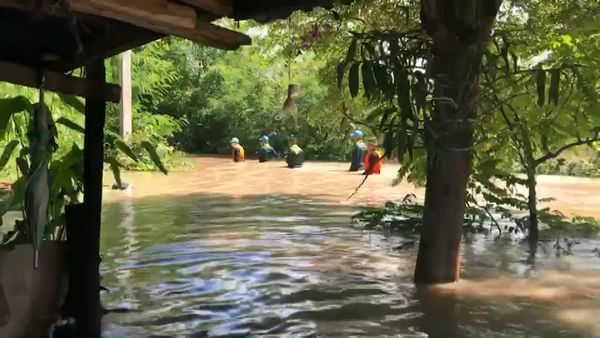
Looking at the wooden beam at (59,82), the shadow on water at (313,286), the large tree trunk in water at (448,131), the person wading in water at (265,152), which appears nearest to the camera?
the wooden beam at (59,82)

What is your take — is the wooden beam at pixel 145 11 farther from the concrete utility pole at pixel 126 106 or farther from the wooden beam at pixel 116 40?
the concrete utility pole at pixel 126 106

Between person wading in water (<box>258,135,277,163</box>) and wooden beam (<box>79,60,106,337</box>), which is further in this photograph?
person wading in water (<box>258,135,277,163</box>)

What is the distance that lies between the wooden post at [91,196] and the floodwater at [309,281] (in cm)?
58

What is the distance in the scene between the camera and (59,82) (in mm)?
4434

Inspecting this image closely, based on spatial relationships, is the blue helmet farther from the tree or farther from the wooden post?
the wooden post

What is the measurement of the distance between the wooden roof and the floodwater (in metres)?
2.21

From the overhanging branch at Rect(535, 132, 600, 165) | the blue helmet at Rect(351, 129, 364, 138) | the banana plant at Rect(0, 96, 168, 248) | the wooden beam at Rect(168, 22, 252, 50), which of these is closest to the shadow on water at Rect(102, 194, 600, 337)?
the banana plant at Rect(0, 96, 168, 248)

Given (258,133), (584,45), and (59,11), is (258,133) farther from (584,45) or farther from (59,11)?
(59,11)

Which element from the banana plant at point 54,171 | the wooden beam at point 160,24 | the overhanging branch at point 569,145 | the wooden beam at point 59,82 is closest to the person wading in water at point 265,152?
the overhanging branch at point 569,145

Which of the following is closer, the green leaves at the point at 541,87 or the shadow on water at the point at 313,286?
the shadow on water at the point at 313,286

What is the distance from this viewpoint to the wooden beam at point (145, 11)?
3094mm

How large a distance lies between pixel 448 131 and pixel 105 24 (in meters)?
3.42

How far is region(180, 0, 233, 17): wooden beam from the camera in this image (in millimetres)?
3556

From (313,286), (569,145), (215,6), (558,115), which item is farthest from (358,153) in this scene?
(215,6)
